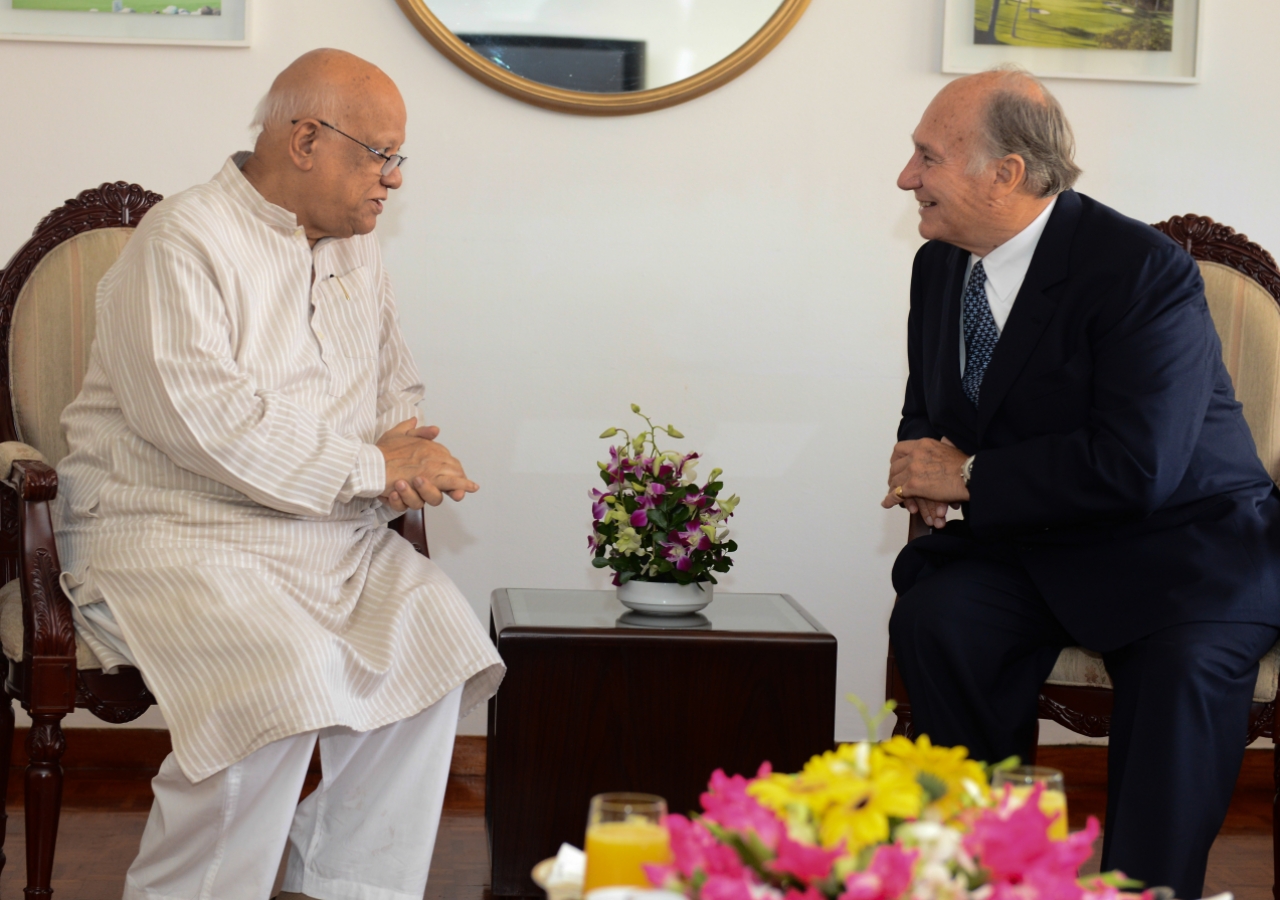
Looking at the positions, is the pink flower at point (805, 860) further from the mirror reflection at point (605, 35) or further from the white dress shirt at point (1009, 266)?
the mirror reflection at point (605, 35)

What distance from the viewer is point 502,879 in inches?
89.1

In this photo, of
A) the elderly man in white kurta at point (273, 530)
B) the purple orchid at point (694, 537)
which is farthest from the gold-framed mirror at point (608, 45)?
the purple orchid at point (694, 537)

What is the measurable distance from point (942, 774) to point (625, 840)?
0.81ft

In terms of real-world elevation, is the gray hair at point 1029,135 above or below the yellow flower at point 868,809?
above

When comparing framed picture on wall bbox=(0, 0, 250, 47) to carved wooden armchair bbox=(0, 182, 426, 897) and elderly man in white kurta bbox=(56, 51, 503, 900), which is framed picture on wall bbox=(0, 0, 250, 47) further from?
elderly man in white kurta bbox=(56, 51, 503, 900)

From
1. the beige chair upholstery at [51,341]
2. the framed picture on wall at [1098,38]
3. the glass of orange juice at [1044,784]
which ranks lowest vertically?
the glass of orange juice at [1044,784]

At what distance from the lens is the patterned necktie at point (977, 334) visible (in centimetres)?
224

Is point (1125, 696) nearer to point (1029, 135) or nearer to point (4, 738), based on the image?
point (1029, 135)

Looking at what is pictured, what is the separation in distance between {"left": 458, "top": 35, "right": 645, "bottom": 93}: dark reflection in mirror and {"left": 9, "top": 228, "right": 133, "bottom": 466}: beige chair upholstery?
40.8 inches

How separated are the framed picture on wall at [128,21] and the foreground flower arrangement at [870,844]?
252 centimetres

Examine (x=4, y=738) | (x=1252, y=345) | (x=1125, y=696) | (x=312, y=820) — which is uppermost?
(x=1252, y=345)

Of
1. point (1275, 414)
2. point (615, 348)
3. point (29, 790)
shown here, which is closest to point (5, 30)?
point (615, 348)

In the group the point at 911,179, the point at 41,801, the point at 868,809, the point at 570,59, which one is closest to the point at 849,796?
the point at 868,809

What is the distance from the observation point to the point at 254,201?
2.15 meters
